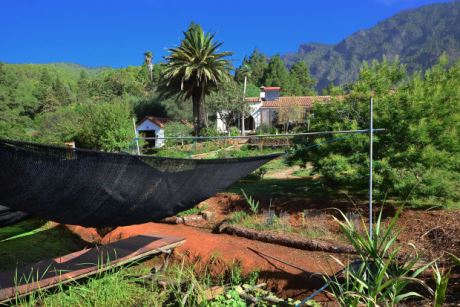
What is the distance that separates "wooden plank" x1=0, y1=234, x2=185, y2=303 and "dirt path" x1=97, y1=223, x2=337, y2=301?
0.35 m

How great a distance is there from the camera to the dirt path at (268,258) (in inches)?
122

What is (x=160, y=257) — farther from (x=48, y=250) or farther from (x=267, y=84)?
(x=267, y=84)

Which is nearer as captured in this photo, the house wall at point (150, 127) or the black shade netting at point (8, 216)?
the black shade netting at point (8, 216)

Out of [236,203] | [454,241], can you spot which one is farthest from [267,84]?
[454,241]

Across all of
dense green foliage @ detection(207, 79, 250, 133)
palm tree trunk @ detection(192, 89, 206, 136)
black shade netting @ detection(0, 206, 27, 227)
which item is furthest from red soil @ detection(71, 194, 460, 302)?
dense green foliage @ detection(207, 79, 250, 133)

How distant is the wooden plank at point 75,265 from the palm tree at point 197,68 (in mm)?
13664

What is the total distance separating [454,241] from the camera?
11.3 ft

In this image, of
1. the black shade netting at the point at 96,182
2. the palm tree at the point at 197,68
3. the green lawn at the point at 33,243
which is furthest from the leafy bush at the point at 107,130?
the black shade netting at the point at 96,182

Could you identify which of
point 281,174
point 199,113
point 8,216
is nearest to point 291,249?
point 8,216

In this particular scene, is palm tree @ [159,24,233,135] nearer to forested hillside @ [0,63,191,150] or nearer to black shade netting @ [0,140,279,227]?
forested hillside @ [0,63,191,150]

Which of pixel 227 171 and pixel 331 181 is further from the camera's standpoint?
pixel 331 181

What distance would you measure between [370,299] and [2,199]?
2.72m

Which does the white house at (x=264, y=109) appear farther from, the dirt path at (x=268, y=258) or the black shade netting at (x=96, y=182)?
the black shade netting at (x=96, y=182)

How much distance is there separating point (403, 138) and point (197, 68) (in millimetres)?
13831
